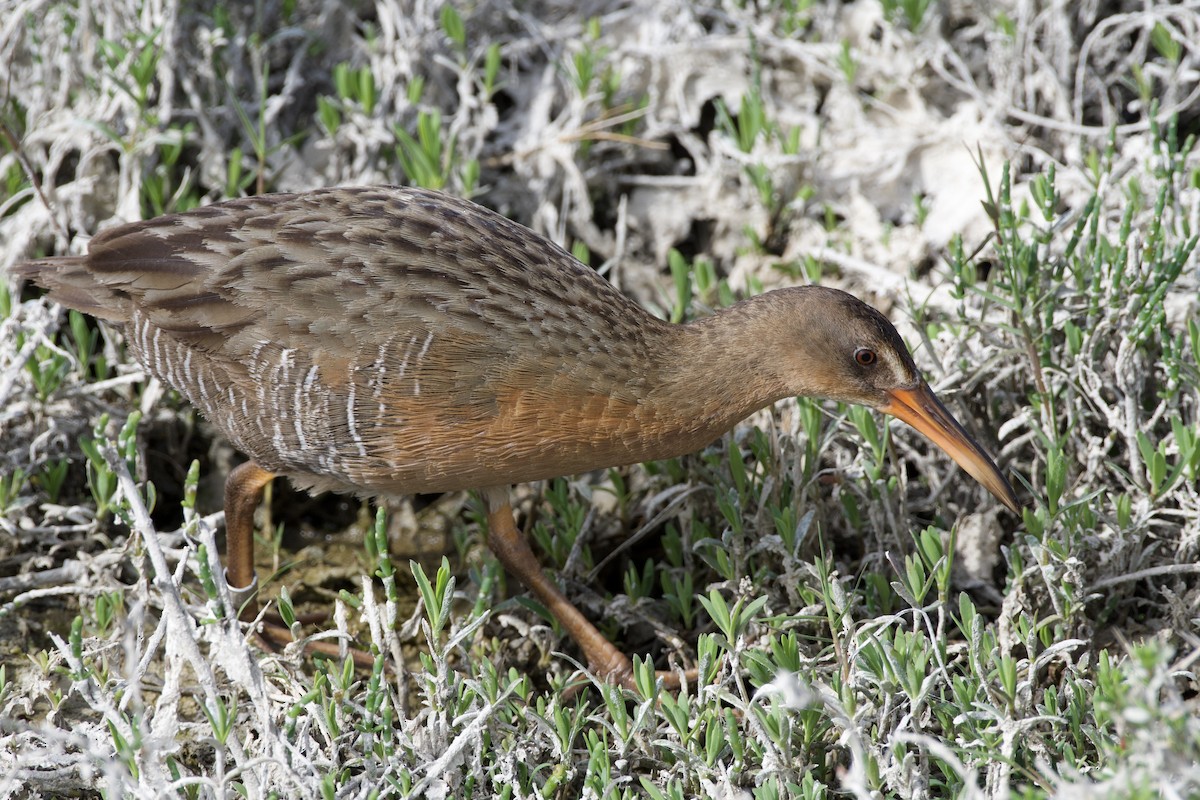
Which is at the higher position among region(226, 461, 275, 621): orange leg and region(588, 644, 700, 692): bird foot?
region(226, 461, 275, 621): orange leg

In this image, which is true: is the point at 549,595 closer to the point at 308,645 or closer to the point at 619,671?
the point at 619,671

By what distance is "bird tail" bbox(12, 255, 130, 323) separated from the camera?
3.59 m

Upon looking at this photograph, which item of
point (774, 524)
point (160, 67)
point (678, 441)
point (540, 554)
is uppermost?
point (160, 67)

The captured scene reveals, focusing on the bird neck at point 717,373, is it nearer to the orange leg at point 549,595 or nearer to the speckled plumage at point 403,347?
the speckled plumage at point 403,347

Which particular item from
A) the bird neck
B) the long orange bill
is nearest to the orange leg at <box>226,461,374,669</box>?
the bird neck

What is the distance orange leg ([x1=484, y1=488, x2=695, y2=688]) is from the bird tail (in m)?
1.17

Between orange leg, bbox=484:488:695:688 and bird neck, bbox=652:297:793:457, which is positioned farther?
orange leg, bbox=484:488:695:688

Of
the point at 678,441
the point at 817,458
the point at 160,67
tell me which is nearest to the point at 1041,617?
the point at 817,458

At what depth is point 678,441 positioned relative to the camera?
347 centimetres

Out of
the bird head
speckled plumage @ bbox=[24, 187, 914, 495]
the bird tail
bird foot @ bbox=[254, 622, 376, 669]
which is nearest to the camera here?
speckled plumage @ bbox=[24, 187, 914, 495]

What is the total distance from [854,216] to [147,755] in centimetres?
324

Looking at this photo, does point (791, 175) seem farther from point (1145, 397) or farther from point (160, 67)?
point (160, 67)

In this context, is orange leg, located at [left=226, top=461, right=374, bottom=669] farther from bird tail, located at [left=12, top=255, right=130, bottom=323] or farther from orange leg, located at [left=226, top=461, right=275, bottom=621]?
bird tail, located at [left=12, top=255, right=130, bottom=323]

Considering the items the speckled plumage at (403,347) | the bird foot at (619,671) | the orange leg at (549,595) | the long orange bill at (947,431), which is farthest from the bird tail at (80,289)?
the long orange bill at (947,431)
